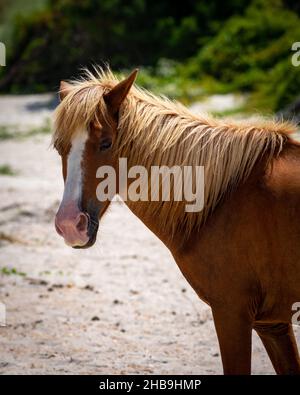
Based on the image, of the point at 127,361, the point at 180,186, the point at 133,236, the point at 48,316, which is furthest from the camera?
the point at 133,236

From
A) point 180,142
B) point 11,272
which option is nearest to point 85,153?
point 180,142

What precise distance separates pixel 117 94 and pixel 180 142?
0.36 meters

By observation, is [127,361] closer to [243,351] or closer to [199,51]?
[243,351]

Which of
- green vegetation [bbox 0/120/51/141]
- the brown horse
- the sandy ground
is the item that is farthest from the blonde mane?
green vegetation [bbox 0/120/51/141]

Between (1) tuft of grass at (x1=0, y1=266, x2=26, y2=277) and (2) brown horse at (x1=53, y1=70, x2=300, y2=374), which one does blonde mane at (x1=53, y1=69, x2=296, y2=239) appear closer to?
(2) brown horse at (x1=53, y1=70, x2=300, y2=374)

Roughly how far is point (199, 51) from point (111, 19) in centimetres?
297

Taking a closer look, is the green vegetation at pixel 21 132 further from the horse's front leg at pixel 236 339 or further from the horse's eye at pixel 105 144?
the horse's front leg at pixel 236 339

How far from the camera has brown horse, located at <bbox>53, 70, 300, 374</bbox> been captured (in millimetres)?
2887

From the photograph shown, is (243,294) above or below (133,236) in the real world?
below

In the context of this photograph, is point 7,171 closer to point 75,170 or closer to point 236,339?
point 75,170

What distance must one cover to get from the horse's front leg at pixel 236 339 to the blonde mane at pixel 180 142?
0.40m

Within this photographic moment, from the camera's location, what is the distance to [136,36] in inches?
770

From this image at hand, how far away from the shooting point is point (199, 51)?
61.1 ft
